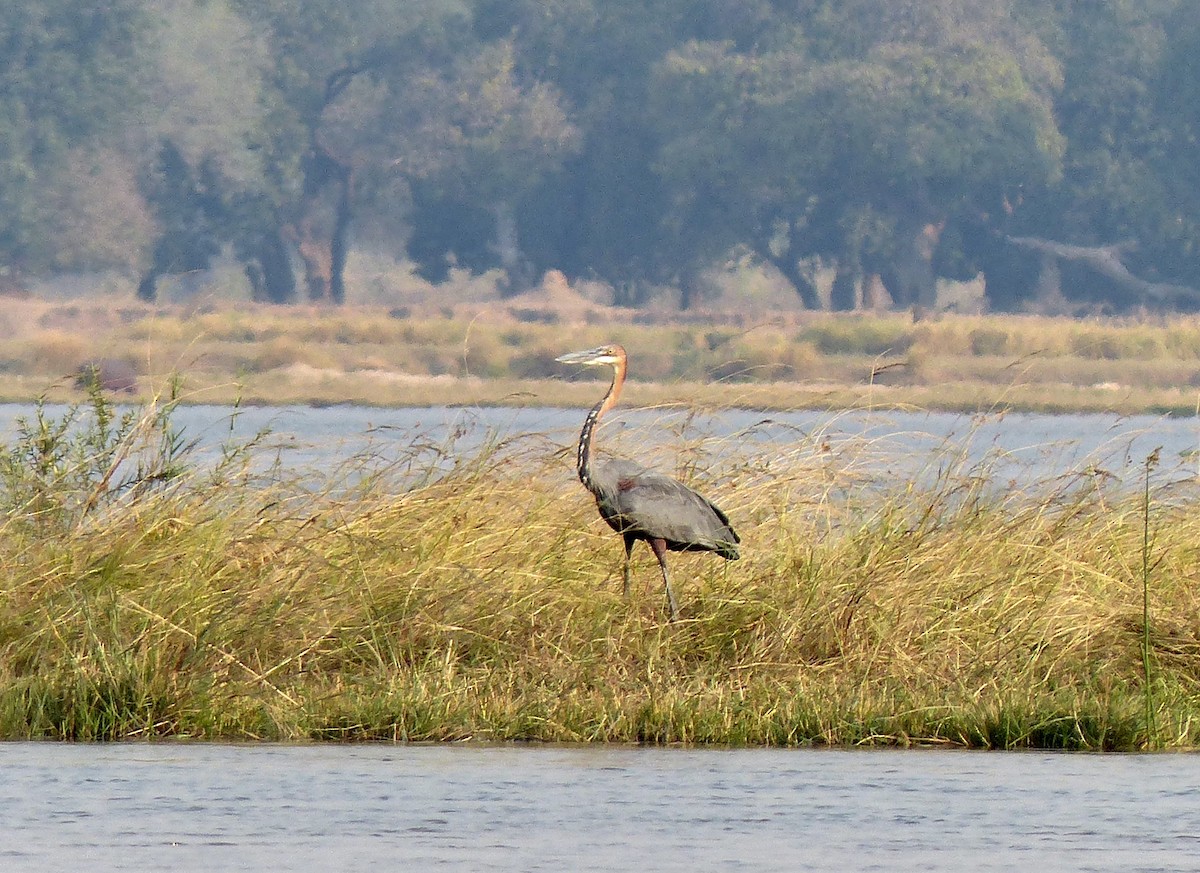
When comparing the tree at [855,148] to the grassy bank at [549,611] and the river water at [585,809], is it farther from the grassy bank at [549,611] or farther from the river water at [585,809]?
the river water at [585,809]

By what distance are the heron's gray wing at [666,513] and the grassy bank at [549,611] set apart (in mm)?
234

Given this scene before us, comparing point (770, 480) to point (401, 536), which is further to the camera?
point (770, 480)

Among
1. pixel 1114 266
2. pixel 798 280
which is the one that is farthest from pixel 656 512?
pixel 798 280

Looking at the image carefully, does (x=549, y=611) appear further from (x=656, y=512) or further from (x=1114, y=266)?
(x=1114, y=266)

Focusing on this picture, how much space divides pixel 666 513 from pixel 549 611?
1.89ft

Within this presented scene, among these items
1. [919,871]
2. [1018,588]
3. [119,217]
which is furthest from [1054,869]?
[119,217]

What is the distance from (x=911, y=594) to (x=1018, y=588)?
52 centimetres

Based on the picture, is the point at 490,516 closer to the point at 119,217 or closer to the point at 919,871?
the point at 919,871

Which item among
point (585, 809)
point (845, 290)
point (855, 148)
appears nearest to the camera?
point (585, 809)

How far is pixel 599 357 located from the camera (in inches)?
394

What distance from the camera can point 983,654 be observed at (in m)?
9.36

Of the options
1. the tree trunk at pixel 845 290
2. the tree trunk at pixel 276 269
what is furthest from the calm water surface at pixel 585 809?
the tree trunk at pixel 276 269

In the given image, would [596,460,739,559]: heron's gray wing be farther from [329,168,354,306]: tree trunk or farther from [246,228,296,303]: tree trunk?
[246,228,296,303]: tree trunk

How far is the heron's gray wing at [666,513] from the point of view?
31.0ft
